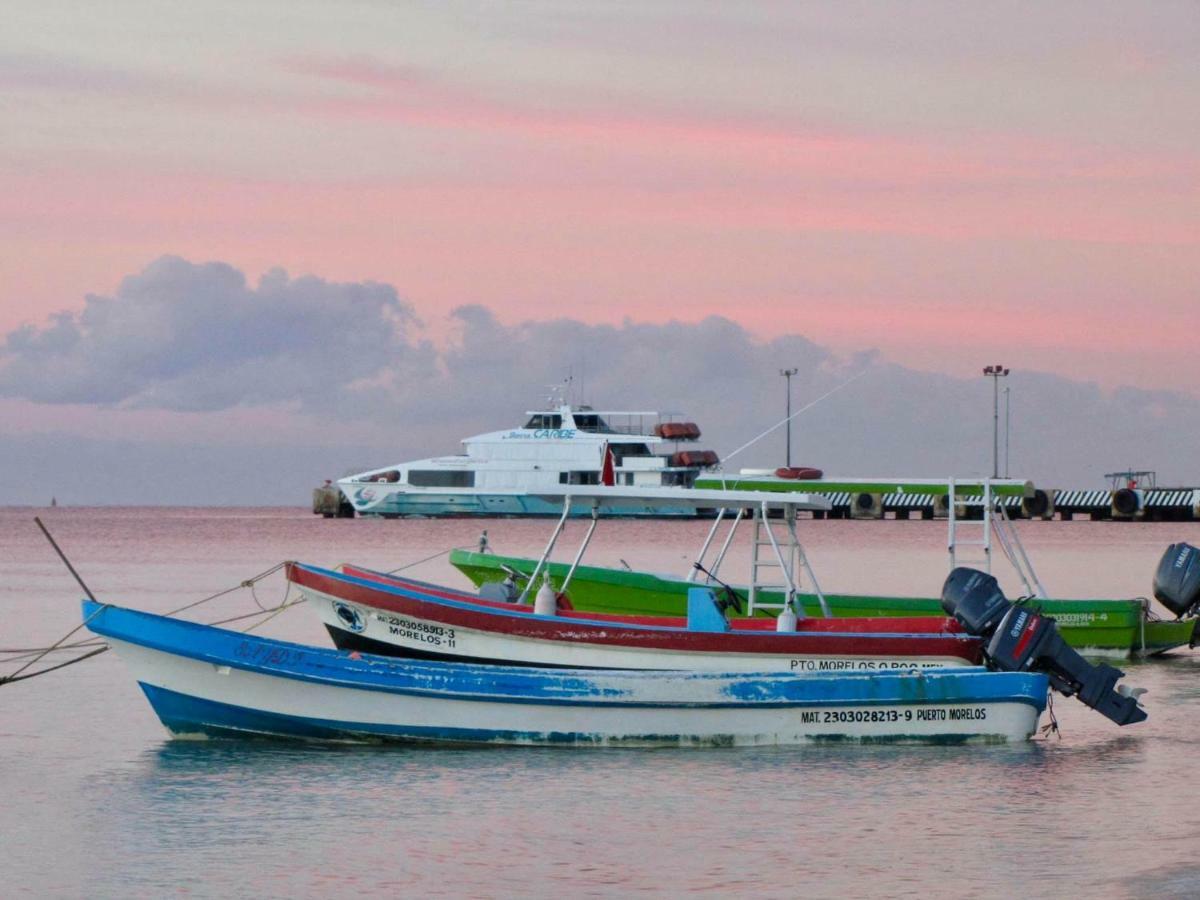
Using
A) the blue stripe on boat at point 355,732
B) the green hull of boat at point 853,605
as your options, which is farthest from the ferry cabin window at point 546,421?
the blue stripe on boat at point 355,732

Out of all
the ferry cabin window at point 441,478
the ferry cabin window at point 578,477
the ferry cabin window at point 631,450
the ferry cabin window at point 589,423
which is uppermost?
the ferry cabin window at point 589,423

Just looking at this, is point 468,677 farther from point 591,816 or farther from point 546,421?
point 546,421

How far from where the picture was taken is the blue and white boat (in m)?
15.7

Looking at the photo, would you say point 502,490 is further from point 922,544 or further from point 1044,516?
point 1044,516

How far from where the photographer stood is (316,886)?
11.4 m

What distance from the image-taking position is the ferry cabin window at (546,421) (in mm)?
94750

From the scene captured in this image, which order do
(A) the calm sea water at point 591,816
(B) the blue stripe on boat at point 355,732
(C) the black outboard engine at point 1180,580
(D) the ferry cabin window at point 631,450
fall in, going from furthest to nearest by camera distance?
(D) the ferry cabin window at point 631,450, (C) the black outboard engine at point 1180,580, (B) the blue stripe on boat at point 355,732, (A) the calm sea water at point 591,816

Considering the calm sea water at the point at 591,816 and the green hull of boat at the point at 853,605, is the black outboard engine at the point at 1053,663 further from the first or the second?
the green hull of boat at the point at 853,605

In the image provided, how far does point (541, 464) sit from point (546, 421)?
2546 mm

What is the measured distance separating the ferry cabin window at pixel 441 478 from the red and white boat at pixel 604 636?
77153mm

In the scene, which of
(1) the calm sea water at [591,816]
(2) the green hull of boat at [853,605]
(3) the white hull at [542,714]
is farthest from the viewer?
(2) the green hull of boat at [853,605]

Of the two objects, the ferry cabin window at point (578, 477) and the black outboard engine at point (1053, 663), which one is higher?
the black outboard engine at point (1053, 663)

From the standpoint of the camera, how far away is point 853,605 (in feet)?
79.6

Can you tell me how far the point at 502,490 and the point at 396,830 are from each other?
82.3 metres
